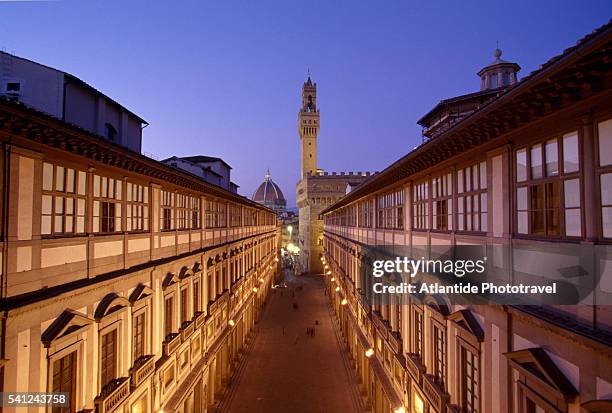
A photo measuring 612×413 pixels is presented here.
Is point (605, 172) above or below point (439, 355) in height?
above

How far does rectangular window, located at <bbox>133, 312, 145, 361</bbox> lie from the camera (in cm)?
1231

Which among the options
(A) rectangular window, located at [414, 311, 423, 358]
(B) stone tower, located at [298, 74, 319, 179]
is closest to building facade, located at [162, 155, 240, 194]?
(A) rectangular window, located at [414, 311, 423, 358]

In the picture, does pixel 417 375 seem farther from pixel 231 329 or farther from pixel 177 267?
pixel 231 329

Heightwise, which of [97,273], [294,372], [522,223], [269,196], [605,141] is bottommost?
[294,372]

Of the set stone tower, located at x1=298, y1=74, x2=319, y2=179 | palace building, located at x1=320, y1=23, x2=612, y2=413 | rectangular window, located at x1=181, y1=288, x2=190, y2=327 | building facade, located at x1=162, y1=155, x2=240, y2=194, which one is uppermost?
stone tower, located at x1=298, y1=74, x2=319, y2=179

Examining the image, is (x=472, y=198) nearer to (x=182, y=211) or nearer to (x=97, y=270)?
(x=97, y=270)

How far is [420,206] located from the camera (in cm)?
1312

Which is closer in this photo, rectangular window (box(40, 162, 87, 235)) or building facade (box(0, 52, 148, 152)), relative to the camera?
rectangular window (box(40, 162, 87, 235))

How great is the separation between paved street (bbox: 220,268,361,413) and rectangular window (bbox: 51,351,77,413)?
14.7 meters

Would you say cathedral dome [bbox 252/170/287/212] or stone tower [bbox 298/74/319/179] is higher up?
stone tower [bbox 298/74/319/179]

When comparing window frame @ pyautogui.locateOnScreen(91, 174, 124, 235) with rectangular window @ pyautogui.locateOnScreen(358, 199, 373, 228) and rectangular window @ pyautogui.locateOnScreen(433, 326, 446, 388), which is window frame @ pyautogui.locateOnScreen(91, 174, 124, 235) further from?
rectangular window @ pyautogui.locateOnScreen(358, 199, 373, 228)

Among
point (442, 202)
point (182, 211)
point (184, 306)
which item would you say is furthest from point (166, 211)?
Result: point (442, 202)

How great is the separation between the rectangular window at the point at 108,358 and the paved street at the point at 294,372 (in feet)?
42.6

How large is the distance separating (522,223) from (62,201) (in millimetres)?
10177
